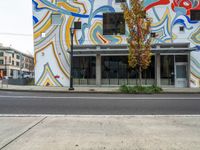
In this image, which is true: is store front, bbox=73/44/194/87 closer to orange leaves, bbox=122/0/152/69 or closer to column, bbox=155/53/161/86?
column, bbox=155/53/161/86

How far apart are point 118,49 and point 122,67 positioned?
2391 millimetres

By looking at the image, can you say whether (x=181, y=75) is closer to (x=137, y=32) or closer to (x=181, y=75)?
(x=181, y=75)

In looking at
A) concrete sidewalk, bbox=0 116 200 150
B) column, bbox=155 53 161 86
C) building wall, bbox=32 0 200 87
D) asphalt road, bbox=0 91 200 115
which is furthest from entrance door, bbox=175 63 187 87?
concrete sidewalk, bbox=0 116 200 150

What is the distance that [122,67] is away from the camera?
78.0 ft

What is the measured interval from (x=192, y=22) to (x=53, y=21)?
15592 millimetres

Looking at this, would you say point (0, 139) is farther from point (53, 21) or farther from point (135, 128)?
point (53, 21)

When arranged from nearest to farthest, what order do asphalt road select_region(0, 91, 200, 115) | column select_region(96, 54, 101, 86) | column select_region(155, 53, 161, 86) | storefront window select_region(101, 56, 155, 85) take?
asphalt road select_region(0, 91, 200, 115)
column select_region(155, 53, 161, 86)
storefront window select_region(101, 56, 155, 85)
column select_region(96, 54, 101, 86)

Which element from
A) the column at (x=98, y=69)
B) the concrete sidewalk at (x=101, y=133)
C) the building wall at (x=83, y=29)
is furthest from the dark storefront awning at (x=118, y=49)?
the concrete sidewalk at (x=101, y=133)

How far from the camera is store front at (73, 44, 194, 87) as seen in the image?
23.2 meters

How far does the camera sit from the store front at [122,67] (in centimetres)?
2316

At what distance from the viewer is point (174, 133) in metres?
5.76

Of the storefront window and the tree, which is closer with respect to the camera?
the tree

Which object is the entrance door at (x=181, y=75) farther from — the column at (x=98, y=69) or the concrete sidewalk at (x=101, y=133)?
the concrete sidewalk at (x=101, y=133)

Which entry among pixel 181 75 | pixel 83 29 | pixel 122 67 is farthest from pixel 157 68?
pixel 83 29
